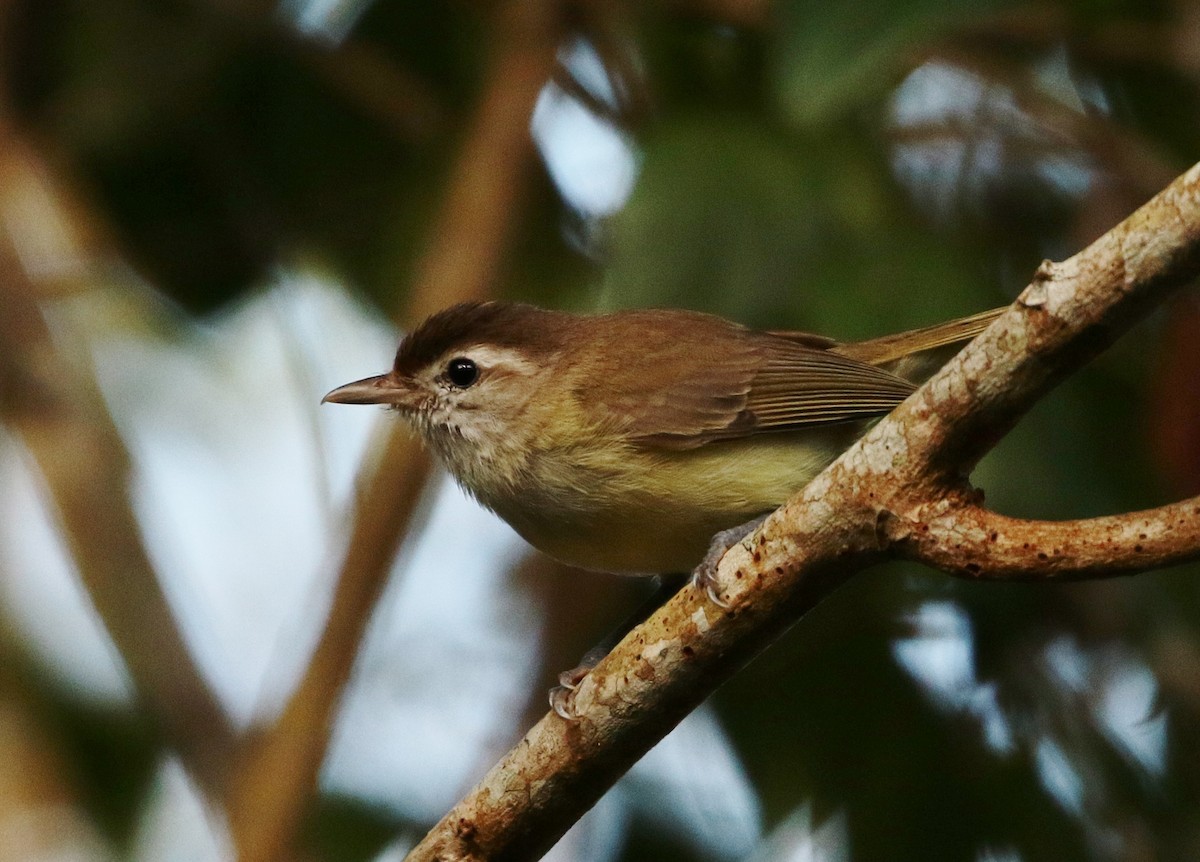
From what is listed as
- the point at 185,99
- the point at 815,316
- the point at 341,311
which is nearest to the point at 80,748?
the point at 341,311

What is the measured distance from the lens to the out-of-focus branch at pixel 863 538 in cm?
219

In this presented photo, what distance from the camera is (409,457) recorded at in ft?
16.1

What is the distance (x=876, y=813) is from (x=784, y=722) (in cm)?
38

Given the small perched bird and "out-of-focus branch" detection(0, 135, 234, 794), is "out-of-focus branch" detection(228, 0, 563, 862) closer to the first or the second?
"out-of-focus branch" detection(0, 135, 234, 794)

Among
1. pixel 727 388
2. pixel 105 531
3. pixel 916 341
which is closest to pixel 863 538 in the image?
pixel 727 388

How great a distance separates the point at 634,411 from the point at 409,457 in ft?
4.72

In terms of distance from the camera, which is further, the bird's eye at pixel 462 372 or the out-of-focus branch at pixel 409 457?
the out-of-focus branch at pixel 409 457

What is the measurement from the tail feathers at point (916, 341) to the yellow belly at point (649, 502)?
18.9 inches

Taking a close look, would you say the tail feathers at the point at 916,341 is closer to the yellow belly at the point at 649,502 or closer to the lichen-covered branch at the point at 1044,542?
the yellow belly at the point at 649,502

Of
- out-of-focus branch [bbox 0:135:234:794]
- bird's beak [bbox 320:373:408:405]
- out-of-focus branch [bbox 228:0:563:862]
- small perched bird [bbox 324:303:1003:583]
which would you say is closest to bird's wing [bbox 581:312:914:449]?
small perched bird [bbox 324:303:1003:583]

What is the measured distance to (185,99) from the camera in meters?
5.16

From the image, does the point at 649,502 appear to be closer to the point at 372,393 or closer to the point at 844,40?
Result: the point at 372,393

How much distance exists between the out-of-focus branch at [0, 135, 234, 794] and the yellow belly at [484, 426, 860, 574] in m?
1.81

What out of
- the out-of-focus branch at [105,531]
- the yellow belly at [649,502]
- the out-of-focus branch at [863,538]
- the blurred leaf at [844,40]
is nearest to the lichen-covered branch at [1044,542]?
the out-of-focus branch at [863,538]
